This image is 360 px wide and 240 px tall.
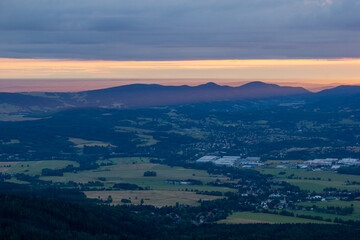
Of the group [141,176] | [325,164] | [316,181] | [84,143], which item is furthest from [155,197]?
[84,143]

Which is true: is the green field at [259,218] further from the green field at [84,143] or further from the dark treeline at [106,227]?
the green field at [84,143]

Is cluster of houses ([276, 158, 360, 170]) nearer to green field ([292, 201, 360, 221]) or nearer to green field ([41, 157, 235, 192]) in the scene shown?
green field ([41, 157, 235, 192])

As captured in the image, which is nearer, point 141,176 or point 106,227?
point 106,227

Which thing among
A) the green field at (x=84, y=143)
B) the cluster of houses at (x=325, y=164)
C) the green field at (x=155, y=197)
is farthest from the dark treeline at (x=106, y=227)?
the green field at (x=84, y=143)

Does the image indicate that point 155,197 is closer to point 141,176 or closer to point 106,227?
point 106,227

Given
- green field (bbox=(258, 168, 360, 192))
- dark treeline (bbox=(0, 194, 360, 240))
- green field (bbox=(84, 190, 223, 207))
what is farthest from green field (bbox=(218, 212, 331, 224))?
green field (bbox=(258, 168, 360, 192))

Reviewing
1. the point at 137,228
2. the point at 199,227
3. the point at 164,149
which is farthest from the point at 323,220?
the point at 164,149
